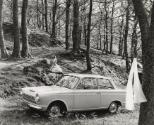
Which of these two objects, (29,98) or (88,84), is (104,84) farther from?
(29,98)

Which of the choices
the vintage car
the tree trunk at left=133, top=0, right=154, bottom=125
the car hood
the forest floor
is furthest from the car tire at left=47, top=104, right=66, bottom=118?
the tree trunk at left=133, top=0, right=154, bottom=125

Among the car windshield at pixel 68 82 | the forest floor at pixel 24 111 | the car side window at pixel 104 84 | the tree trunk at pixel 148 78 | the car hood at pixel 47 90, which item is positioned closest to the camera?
the tree trunk at pixel 148 78

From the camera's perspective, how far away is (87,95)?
40.7 feet

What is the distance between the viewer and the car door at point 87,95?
12.2 meters

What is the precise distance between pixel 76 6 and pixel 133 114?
44.5 feet

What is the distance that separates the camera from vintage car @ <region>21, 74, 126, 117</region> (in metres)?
11.3

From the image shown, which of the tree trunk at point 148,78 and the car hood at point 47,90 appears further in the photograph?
the car hood at point 47,90

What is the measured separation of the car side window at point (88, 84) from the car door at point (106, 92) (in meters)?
0.27

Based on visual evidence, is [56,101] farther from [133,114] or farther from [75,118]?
[133,114]

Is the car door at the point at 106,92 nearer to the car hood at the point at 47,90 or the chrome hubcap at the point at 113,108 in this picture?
the chrome hubcap at the point at 113,108

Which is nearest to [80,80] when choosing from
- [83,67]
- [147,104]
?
[147,104]

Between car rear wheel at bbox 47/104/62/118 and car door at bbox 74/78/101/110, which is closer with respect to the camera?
car rear wheel at bbox 47/104/62/118

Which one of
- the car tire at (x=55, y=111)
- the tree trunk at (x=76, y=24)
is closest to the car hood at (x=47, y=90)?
the car tire at (x=55, y=111)

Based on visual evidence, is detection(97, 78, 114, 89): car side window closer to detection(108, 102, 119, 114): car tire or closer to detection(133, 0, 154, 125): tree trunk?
detection(108, 102, 119, 114): car tire
